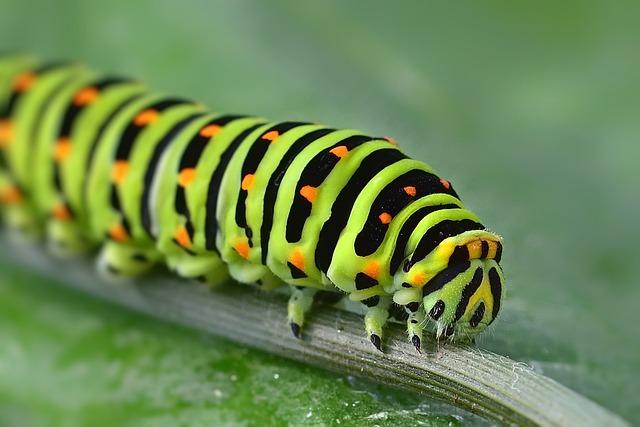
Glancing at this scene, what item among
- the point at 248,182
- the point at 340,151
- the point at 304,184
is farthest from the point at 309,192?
the point at 248,182

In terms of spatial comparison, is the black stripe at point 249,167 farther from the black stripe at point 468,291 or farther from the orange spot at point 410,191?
the black stripe at point 468,291

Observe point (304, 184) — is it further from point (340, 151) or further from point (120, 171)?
point (120, 171)

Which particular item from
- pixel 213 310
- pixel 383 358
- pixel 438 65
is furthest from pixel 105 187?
pixel 438 65

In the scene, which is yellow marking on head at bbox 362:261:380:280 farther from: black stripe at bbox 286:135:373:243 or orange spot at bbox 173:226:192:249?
orange spot at bbox 173:226:192:249

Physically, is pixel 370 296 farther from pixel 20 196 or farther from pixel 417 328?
pixel 20 196

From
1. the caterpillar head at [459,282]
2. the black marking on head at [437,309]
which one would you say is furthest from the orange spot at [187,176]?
the black marking on head at [437,309]
